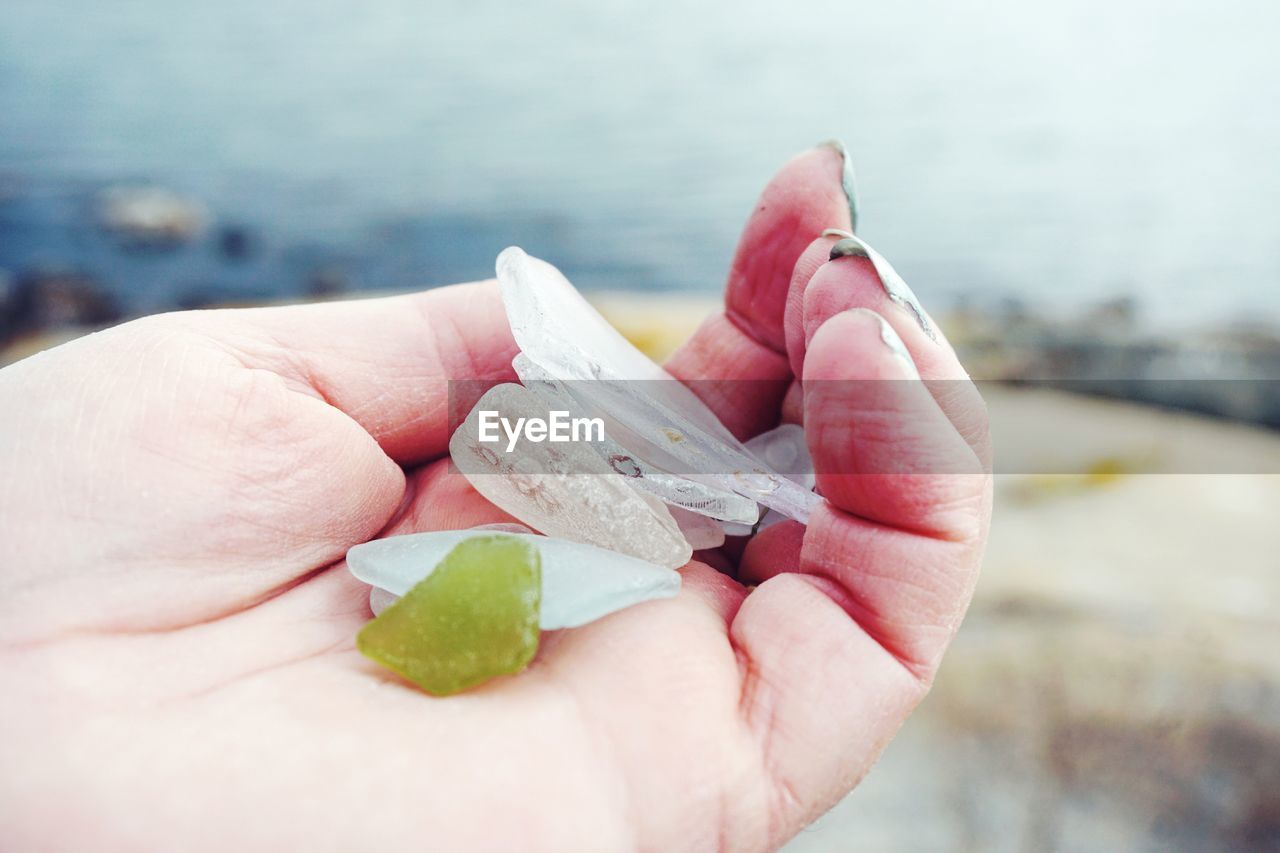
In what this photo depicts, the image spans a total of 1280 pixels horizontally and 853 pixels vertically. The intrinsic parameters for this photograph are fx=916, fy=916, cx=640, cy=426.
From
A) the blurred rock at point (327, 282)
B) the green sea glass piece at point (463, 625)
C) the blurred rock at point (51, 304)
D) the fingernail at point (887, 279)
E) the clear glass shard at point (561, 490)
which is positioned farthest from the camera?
the blurred rock at point (327, 282)

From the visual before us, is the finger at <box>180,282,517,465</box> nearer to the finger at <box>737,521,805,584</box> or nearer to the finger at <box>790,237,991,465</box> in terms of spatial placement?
the finger at <box>737,521,805,584</box>

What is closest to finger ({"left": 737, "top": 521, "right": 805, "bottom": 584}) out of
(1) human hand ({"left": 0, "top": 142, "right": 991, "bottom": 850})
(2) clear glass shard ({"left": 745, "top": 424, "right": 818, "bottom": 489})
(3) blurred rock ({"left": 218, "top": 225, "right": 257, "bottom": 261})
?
(1) human hand ({"left": 0, "top": 142, "right": 991, "bottom": 850})

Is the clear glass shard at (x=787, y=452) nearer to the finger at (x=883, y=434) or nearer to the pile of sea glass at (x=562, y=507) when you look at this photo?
the pile of sea glass at (x=562, y=507)

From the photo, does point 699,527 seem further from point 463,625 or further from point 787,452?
point 463,625

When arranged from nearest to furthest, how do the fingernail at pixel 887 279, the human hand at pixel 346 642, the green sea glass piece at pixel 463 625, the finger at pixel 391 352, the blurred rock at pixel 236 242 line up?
1. the human hand at pixel 346 642
2. the green sea glass piece at pixel 463 625
3. the fingernail at pixel 887 279
4. the finger at pixel 391 352
5. the blurred rock at pixel 236 242

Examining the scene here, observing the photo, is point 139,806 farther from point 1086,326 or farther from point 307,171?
point 307,171

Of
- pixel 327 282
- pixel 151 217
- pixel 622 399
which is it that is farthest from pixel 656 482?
pixel 151 217

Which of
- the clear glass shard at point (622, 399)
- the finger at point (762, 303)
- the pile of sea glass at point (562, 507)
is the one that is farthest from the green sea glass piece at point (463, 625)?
the finger at point (762, 303)
